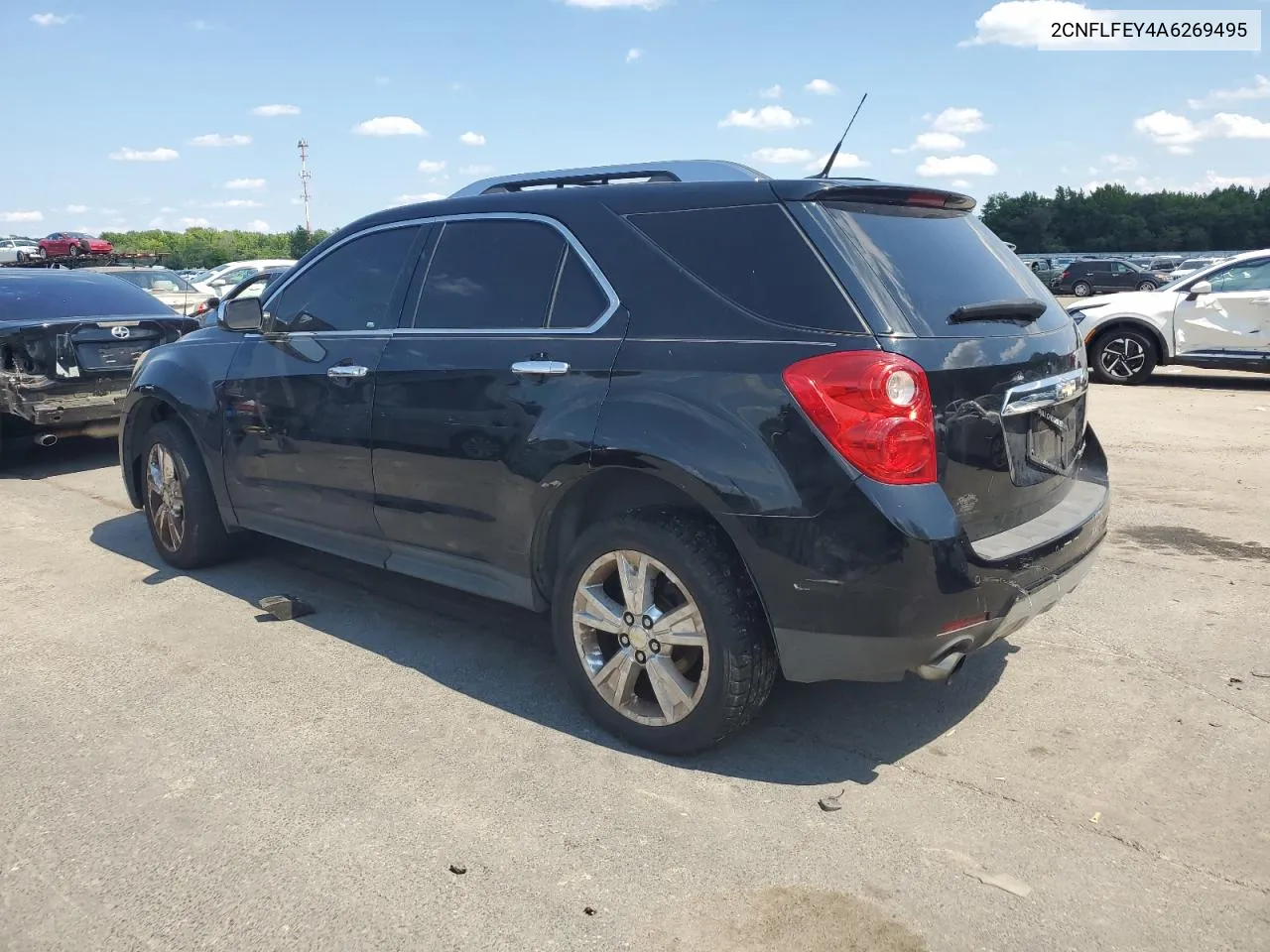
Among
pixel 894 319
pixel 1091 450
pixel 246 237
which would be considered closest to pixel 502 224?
pixel 894 319

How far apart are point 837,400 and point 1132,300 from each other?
37.4 feet

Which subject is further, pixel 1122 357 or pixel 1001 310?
pixel 1122 357

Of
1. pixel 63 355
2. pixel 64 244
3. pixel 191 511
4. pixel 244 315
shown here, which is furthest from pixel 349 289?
pixel 64 244

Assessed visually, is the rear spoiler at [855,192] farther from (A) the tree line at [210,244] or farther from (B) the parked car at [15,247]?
(A) the tree line at [210,244]

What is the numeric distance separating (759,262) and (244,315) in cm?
279

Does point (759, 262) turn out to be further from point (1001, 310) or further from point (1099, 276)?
point (1099, 276)

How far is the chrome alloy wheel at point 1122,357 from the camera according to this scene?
12.8m

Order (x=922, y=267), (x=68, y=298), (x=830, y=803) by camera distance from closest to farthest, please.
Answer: (x=830, y=803), (x=922, y=267), (x=68, y=298)

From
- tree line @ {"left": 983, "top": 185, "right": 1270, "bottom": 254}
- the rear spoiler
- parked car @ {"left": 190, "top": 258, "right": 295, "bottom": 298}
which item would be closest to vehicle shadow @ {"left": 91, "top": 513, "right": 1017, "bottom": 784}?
the rear spoiler

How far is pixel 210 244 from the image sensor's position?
255ft

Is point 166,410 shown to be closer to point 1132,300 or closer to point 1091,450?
point 1091,450

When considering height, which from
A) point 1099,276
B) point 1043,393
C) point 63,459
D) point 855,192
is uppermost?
point 855,192

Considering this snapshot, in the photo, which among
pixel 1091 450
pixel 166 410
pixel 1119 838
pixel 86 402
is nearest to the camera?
pixel 1119 838

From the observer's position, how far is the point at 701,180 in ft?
12.1
